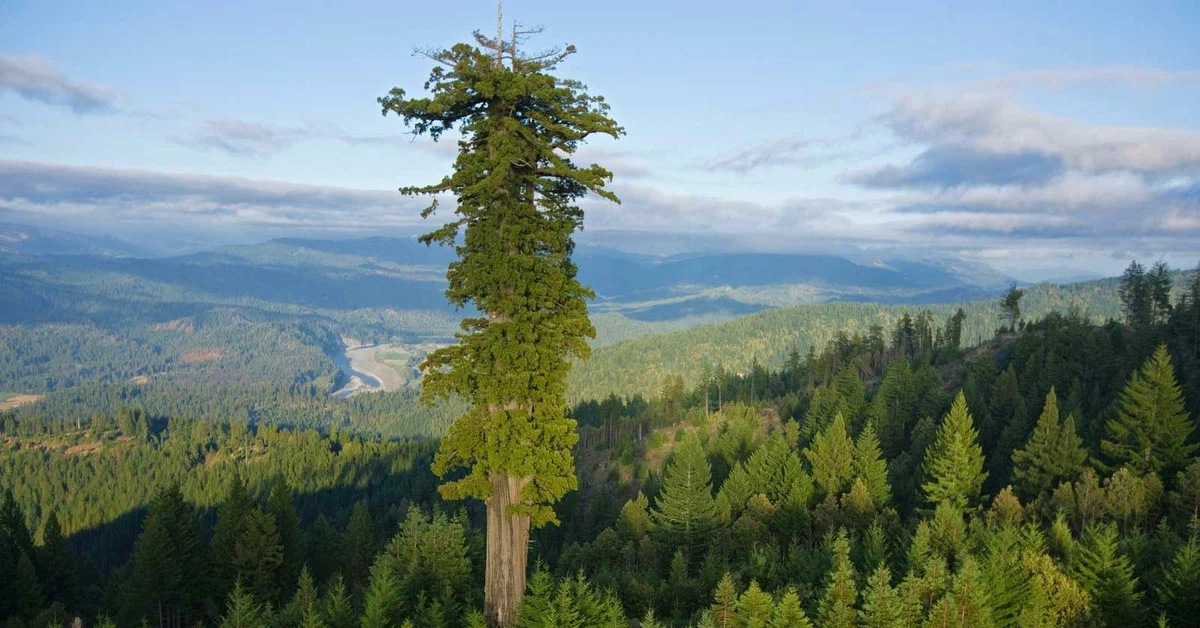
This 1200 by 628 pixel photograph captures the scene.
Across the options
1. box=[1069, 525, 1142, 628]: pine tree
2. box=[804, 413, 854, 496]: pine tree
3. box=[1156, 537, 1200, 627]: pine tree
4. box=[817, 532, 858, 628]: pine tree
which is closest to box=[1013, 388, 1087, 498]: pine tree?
box=[804, 413, 854, 496]: pine tree

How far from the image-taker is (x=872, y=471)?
168 feet

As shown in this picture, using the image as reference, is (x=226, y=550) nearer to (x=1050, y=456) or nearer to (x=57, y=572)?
(x=57, y=572)

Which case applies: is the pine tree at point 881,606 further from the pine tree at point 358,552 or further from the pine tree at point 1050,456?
the pine tree at point 358,552

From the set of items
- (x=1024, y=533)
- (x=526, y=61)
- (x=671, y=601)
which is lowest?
(x=671, y=601)

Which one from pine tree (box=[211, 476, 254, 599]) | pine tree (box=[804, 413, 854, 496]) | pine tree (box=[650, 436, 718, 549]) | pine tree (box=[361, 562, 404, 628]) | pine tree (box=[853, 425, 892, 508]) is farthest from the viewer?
pine tree (box=[804, 413, 854, 496])

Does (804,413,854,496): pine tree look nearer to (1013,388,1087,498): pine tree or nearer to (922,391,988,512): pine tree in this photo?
(922,391,988,512): pine tree

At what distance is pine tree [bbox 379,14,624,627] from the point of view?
19250 millimetres

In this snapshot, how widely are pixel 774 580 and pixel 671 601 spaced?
4.73m

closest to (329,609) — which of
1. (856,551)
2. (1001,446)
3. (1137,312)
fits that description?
(856,551)

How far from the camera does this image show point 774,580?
32.6m

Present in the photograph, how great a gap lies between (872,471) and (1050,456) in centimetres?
1103

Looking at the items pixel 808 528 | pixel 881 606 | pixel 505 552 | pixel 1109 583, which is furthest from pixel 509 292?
pixel 808 528

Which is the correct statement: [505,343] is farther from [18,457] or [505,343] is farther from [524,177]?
[18,457]

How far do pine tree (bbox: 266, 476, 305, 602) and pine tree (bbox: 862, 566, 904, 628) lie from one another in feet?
132
